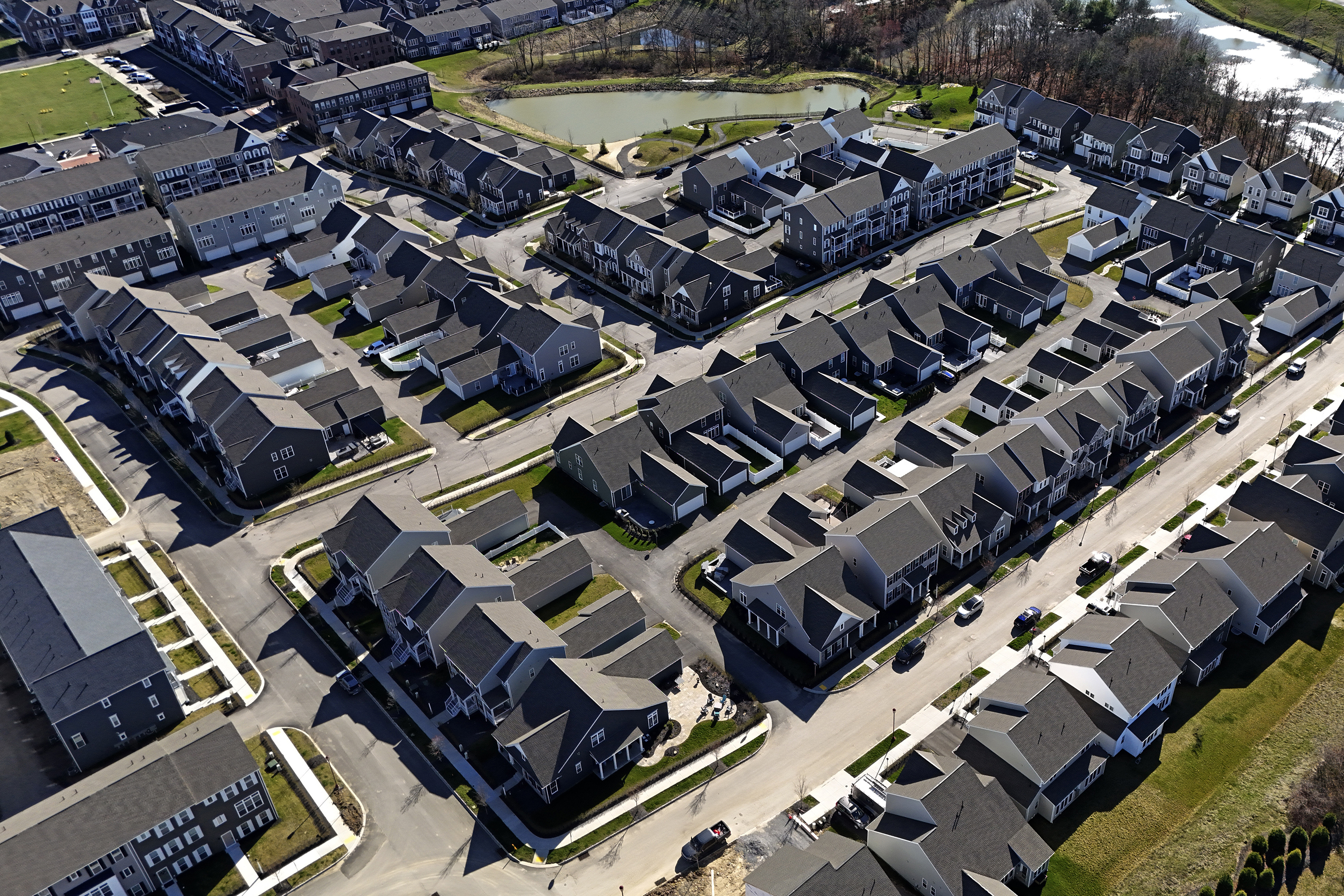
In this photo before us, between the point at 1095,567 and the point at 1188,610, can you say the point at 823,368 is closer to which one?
the point at 1095,567

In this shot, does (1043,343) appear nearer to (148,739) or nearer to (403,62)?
(148,739)

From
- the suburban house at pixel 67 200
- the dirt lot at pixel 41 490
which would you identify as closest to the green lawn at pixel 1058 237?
the dirt lot at pixel 41 490

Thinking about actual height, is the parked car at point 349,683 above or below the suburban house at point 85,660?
below

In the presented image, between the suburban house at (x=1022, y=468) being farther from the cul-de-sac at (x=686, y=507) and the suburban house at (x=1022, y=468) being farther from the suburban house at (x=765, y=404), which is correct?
the suburban house at (x=765, y=404)

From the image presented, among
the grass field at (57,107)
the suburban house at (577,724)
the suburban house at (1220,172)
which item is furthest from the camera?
the grass field at (57,107)

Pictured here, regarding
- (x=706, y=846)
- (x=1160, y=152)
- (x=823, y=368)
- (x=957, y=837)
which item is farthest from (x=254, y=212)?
(x=1160, y=152)

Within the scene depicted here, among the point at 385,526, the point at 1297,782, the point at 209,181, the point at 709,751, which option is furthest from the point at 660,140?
the point at 1297,782

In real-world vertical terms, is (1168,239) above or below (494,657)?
above
